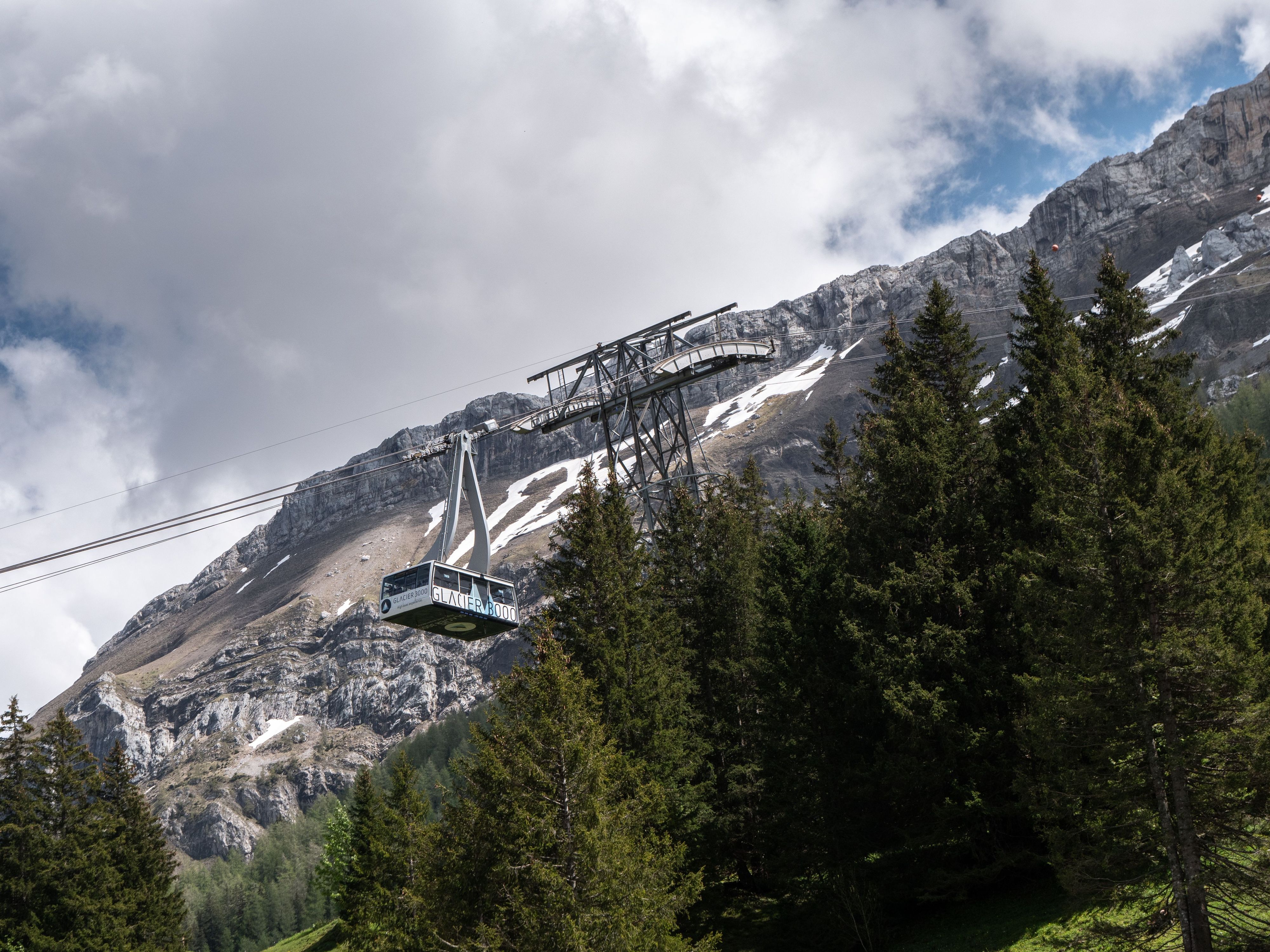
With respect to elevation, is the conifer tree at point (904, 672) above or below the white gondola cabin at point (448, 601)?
below

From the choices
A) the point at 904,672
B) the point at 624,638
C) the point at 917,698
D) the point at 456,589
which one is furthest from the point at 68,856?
the point at 917,698

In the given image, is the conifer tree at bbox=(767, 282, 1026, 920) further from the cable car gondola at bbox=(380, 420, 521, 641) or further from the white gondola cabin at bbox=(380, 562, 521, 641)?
the cable car gondola at bbox=(380, 420, 521, 641)

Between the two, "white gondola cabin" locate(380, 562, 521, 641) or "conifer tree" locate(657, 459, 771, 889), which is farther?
"conifer tree" locate(657, 459, 771, 889)

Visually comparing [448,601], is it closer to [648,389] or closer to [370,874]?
[648,389]

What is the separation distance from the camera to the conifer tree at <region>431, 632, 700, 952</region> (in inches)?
753

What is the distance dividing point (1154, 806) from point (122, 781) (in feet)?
177

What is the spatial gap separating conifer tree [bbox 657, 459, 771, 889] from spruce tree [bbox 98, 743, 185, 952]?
29305 mm

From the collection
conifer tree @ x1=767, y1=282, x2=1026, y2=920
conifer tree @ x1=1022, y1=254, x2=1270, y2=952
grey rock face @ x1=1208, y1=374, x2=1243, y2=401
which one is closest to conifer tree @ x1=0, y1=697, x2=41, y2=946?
conifer tree @ x1=767, y1=282, x2=1026, y2=920

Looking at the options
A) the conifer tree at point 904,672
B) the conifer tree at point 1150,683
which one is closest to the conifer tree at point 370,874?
the conifer tree at point 904,672

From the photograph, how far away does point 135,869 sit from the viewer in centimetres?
4938

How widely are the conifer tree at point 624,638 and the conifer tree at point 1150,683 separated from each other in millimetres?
10846

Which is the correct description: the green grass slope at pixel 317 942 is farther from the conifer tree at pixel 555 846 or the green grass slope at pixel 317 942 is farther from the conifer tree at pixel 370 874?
the conifer tree at pixel 555 846

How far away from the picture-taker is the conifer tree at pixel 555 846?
19125 mm

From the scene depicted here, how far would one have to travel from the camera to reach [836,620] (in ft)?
87.5
